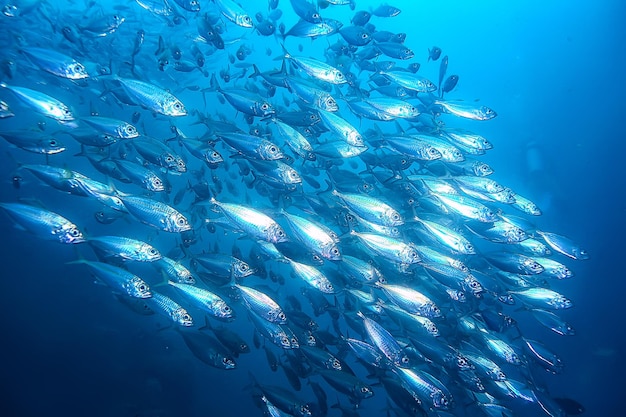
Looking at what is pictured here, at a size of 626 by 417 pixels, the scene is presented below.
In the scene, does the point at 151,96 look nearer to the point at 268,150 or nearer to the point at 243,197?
the point at 268,150

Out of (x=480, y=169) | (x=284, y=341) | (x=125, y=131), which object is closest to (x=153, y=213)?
(x=125, y=131)

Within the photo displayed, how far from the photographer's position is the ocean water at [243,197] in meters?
9.41

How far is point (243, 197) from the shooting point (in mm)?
8031

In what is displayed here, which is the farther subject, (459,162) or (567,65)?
(567,65)

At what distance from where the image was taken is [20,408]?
328 inches

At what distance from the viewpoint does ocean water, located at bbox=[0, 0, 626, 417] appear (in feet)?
30.9

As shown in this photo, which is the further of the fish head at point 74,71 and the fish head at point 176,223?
the fish head at point 74,71

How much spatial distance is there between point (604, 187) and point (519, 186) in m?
5.28

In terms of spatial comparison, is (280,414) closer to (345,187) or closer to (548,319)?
(345,187)

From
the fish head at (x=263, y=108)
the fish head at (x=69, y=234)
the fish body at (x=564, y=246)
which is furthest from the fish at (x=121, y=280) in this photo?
the fish body at (x=564, y=246)

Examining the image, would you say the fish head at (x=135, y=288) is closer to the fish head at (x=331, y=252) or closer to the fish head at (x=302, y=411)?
the fish head at (x=331, y=252)

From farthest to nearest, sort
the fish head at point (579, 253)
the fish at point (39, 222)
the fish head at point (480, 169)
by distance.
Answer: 1. the fish head at point (579, 253)
2. the fish head at point (480, 169)
3. the fish at point (39, 222)

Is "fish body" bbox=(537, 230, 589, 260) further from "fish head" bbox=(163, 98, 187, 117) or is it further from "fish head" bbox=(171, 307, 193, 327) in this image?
"fish head" bbox=(163, 98, 187, 117)

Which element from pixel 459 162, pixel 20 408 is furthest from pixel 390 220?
pixel 20 408
